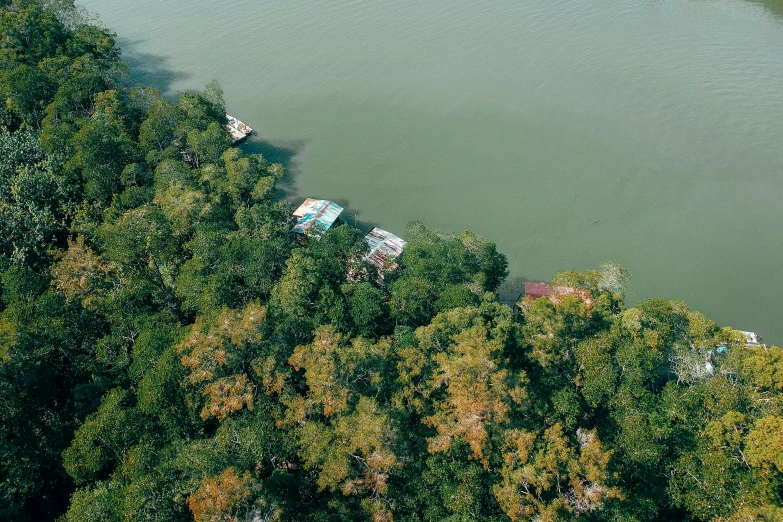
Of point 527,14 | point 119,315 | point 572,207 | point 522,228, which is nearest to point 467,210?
point 522,228

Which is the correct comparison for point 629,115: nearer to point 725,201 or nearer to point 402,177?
point 725,201

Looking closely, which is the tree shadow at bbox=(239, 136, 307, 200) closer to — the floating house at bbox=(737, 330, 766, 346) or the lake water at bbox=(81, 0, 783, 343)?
the lake water at bbox=(81, 0, 783, 343)

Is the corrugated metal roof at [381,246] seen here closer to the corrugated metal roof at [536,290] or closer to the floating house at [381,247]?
the floating house at [381,247]

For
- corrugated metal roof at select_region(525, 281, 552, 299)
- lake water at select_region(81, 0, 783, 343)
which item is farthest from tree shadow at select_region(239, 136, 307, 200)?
corrugated metal roof at select_region(525, 281, 552, 299)

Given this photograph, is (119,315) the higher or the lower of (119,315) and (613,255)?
the higher

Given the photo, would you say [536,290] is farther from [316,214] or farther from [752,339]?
[316,214]
